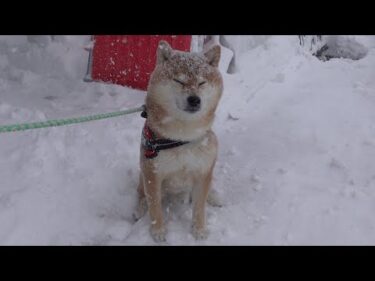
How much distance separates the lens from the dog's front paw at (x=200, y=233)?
2584 mm

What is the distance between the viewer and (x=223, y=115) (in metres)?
4.14

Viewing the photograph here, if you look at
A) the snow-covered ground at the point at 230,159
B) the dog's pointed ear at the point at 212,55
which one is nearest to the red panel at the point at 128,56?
the snow-covered ground at the point at 230,159

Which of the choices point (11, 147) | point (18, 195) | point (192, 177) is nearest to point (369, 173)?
point (192, 177)

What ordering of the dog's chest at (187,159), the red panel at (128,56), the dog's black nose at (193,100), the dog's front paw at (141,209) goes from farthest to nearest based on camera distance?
the red panel at (128,56) < the dog's front paw at (141,209) < the dog's chest at (187,159) < the dog's black nose at (193,100)

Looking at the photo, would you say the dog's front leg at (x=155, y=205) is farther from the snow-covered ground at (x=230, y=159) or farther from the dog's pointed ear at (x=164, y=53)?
the dog's pointed ear at (x=164, y=53)

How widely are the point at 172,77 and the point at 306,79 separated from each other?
285cm

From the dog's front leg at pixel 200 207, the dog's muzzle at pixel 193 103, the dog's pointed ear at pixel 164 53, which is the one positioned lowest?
the dog's front leg at pixel 200 207

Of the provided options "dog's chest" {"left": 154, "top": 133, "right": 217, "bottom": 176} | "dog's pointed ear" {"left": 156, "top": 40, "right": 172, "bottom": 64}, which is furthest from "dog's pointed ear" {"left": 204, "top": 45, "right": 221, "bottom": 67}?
"dog's chest" {"left": 154, "top": 133, "right": 217, "bottom": 176}

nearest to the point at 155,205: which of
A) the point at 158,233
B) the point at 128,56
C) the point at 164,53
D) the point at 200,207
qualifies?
the point at 158,233

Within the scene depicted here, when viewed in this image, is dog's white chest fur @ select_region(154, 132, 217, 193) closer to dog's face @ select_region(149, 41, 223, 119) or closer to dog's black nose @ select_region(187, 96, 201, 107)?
dog's face @ select_region(149, 41, 223, 119)

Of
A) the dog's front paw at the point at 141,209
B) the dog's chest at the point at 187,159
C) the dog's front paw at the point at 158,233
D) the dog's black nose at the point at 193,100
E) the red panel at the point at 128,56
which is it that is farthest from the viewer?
the red panel at the point at 128,56

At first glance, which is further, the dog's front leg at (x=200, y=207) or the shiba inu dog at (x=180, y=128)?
the dog's front leg at (x=200, y=207)

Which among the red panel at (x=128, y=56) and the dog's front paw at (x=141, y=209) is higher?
the red panel at (x=128, y=56)
